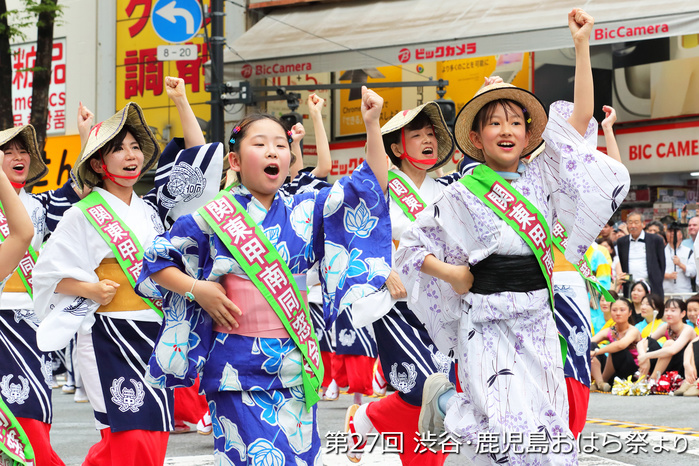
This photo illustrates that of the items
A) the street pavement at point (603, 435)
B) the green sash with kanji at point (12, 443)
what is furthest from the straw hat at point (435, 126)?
the green sash with kanji at point (12, 443)

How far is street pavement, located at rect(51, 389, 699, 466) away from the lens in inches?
232

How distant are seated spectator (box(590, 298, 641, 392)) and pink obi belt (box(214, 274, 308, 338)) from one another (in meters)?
7.22

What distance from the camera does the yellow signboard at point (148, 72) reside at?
18.9 m

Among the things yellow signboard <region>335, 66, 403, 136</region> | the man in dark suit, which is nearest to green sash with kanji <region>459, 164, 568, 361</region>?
the man in dark suit

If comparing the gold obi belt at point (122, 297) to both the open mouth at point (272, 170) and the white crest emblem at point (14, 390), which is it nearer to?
the white crest emblem at point (14, 390)

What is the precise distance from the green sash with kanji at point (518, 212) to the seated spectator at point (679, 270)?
28.4 ft

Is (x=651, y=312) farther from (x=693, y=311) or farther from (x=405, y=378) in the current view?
(x=405, y=378)

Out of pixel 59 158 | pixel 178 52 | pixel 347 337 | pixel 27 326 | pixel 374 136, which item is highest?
pixel 178 52

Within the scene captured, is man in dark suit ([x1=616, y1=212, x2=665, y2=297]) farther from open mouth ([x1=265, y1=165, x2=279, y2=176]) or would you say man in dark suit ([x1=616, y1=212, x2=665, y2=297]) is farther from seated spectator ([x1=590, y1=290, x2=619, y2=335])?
open mouth ([x1=265, y1=165, x2=279, y2=176])

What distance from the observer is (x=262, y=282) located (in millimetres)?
3734

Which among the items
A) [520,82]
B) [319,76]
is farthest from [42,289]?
[319,76]

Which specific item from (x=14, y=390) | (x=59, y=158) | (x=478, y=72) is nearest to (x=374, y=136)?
(x=14, y=390)

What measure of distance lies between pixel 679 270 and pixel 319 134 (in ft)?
25.1

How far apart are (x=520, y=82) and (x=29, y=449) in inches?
508
